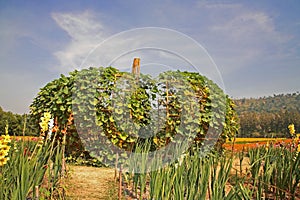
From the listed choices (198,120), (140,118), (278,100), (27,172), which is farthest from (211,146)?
(278,100)

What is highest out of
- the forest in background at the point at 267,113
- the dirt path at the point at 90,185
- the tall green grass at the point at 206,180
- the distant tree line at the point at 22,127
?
the forest in background at the point at 267,113

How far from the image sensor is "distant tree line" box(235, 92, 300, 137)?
81.3 ft

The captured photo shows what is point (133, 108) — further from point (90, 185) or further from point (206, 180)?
point (206, 180)

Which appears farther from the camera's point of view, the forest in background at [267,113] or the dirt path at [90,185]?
the forest in background at [267,113]

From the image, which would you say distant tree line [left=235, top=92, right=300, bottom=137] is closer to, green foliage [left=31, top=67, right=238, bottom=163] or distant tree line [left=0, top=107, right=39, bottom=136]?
distant tree line [left=0, top=107, right=39, bottom=136]

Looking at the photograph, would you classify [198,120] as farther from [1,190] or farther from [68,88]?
[1,190]

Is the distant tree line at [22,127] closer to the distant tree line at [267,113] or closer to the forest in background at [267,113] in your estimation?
the forest in background at [267,113]

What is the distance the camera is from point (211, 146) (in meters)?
5.56

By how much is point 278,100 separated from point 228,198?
1717 inches

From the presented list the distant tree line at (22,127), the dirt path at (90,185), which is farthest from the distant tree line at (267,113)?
the dirt path at (90,185)

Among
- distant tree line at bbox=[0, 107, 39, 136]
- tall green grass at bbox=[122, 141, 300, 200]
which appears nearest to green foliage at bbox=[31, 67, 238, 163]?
distant tree line at bbox=[0, 107, 39, 136]

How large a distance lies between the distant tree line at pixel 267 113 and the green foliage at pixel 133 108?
1905 cm

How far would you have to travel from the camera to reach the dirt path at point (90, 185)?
3.45m

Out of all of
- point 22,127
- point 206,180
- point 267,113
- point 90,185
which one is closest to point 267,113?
point 267,113
